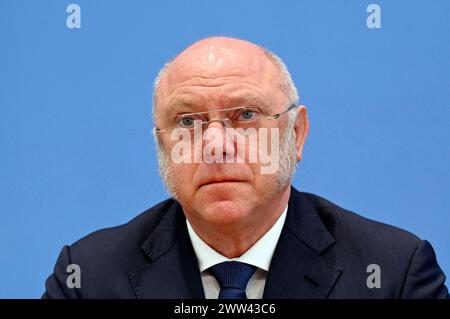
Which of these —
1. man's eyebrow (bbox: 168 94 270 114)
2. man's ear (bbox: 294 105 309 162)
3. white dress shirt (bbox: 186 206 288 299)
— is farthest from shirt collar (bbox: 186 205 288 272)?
man's eyebrow (bbox: 168 94 270 114)

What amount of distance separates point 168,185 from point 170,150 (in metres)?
0.10

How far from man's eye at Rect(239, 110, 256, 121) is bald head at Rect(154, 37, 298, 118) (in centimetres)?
9

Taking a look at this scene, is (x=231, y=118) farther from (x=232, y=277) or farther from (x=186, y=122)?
(x=232, y=277)

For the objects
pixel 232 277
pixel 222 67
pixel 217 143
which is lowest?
pixel 232 277

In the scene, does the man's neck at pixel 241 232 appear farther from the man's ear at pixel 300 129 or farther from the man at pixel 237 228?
the man's ear at pixel 300 129

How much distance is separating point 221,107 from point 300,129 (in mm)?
309

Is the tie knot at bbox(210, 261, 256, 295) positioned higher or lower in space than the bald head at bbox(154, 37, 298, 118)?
lower

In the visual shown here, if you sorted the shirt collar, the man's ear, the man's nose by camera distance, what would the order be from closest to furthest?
the man's nose, the shirt collar, the man's ear

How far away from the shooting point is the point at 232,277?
2160mm

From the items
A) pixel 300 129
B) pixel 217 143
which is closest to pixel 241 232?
pixel 217 143

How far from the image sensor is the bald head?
2174mm

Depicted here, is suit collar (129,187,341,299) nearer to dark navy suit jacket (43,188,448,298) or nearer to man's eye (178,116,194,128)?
dark navy suit jacket (43,188,448,298)

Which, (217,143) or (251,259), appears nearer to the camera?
(217,143)

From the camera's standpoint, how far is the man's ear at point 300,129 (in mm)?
2318
